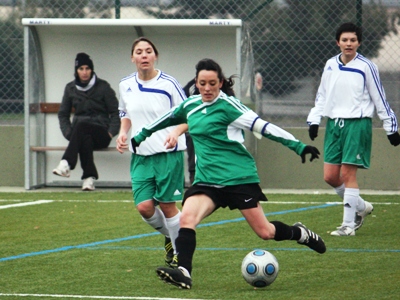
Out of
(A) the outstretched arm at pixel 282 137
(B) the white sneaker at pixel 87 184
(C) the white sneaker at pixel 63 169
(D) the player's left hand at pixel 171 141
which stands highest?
(A) the outstretched arm at pixel 282 137

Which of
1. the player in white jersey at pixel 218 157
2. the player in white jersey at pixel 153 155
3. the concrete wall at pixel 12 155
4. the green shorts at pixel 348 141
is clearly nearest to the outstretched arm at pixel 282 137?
the player in white jersey at pixel 218 157

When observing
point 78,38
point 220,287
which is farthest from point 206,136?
point 78,38

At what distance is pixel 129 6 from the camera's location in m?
14.4

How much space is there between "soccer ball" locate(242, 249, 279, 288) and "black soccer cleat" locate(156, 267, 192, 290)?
0.41m

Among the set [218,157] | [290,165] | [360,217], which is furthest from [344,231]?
[290,165]

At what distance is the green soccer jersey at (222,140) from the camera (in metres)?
6.53

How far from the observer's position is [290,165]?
13945 mm

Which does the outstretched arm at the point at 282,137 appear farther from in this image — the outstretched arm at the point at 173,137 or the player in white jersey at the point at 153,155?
the player in white jersey at the point at 153,155

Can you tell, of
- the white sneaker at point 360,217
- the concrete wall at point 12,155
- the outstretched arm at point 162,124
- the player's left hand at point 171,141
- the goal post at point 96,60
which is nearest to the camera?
the player's left hand at point 171,141

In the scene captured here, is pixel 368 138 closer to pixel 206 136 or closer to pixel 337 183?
pixel 337 183

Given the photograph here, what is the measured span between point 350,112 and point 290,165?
4.85 m

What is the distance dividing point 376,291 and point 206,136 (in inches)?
63.0

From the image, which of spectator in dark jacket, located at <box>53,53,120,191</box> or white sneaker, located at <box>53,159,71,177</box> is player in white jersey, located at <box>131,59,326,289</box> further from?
spectator in dark jacket, located at <box>53,53,120,191</box>

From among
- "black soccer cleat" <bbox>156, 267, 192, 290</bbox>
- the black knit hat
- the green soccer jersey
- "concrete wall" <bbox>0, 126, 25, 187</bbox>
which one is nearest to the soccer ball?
"black soccer cleat" <bbox>156, 267, 192, 290</bbox>
